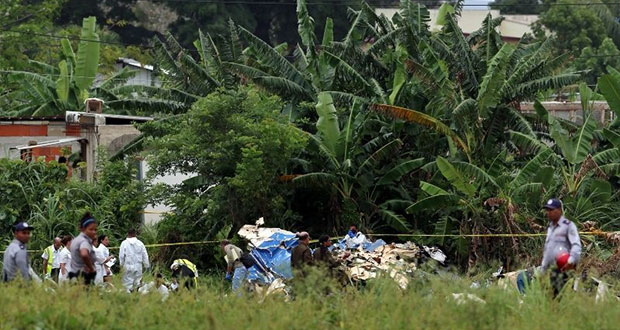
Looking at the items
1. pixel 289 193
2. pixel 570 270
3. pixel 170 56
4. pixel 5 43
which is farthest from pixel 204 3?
pixel 570 270

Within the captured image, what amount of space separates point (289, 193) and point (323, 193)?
912 mm

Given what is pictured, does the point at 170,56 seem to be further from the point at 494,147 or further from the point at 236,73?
the point at 494,147

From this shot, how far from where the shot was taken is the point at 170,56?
96.7 ft

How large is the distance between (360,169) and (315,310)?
1476cm

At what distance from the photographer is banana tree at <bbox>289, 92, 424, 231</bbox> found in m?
25.5

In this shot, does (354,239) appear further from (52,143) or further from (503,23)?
(503,23)

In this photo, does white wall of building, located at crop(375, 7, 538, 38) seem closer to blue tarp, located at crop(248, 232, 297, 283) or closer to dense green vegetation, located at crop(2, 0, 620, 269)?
dense green vegetation, located at crop(2, 0, 620, 269)

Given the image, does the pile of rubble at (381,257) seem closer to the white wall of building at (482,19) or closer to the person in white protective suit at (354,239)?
the person in white protective suit at (354,239)

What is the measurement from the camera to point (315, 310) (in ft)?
36.3

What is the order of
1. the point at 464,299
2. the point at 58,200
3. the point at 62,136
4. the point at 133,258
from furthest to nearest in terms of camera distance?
the point at 62,136
the point at 58,200
the point at 133,258
the point at 464,299

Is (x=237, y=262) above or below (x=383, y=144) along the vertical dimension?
below

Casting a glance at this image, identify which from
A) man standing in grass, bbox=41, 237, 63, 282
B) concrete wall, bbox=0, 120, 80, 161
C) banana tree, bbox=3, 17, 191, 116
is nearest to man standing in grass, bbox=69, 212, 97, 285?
man standing in grass, bbox=41, 237, 63, 282

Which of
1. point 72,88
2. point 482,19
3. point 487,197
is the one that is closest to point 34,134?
point 72,88

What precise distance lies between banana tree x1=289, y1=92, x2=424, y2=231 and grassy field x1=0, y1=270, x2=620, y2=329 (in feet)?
44.0
